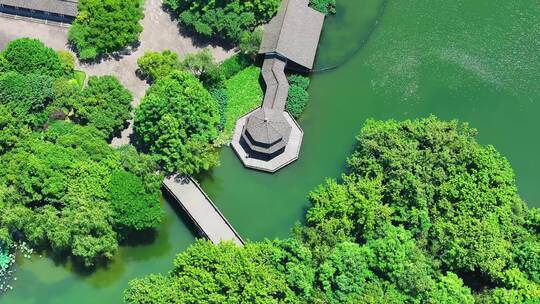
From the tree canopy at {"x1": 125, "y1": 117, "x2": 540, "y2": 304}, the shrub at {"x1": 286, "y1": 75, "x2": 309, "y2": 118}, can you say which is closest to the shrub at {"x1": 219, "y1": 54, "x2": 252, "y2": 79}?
the shrub at {"x1": 286, "y1": 75, "x2": 309, "y2": 118}

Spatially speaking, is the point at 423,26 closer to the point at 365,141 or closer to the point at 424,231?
the point at 365,141

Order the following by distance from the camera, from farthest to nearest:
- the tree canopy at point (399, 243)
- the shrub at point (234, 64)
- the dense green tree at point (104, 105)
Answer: the shrub at point (234, 64)
the dense green tree at point (104, 105)
the tree canopy at point (399, 243)

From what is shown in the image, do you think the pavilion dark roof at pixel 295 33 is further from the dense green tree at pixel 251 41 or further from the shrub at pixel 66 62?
the shrub at pixel 66 62

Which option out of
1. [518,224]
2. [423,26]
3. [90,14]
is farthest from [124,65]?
[518,224]

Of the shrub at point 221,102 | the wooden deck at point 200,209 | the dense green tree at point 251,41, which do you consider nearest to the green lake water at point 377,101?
the wooden deck at point 200,209

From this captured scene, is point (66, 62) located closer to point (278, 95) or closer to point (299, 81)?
point (278, 95)

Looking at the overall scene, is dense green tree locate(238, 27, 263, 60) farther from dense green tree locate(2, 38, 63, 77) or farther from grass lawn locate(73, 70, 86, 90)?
dense green tree locate(2, 38, 63, 77)
